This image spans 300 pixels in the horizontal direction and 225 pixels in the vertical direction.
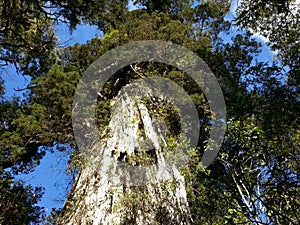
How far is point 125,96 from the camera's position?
20.1ft

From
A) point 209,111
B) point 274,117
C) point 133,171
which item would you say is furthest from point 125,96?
point 274,117

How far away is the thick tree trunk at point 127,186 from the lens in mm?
3635

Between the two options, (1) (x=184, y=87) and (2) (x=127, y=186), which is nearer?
(2) (x=127, y=186)

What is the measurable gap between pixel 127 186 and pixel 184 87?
9.17 feet

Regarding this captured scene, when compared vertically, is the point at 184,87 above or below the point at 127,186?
above

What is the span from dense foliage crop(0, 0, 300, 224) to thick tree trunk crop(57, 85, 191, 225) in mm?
470

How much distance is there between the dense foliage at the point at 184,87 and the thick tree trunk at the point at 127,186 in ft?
1.54

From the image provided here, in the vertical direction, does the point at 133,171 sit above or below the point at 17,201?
below

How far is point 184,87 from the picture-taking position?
6211mm

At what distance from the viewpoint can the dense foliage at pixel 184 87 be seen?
3562 mm

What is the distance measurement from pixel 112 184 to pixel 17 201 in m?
2.57

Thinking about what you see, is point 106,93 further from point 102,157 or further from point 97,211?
point 97,211

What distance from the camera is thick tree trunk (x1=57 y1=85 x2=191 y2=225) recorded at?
3.63m

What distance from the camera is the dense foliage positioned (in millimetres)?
3562
